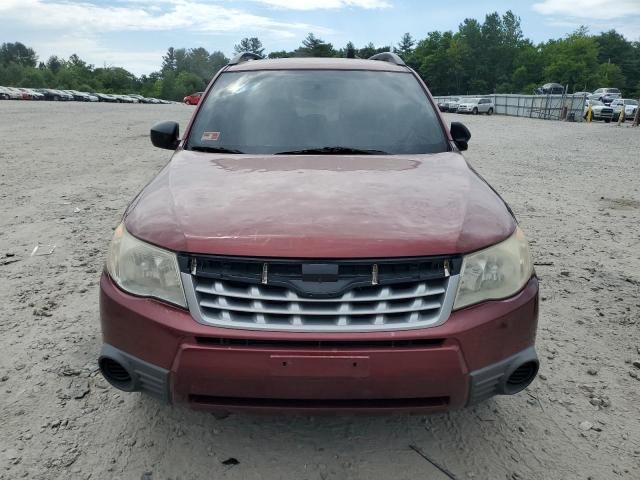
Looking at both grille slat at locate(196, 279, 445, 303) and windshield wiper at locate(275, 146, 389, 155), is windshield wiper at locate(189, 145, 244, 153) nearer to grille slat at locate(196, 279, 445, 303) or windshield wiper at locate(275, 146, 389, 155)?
windshield wiper at locate(275, 146, 389, 155)

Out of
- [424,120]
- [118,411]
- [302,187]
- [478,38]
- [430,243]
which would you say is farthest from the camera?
[478,38]

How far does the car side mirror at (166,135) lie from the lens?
12.0 feet

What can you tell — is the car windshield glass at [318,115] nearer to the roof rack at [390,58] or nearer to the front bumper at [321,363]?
the roof rack at [390,58]

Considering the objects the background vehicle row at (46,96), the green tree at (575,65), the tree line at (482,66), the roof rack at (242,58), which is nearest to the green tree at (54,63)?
the tree line at (482,66)

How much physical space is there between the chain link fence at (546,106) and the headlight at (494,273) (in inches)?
1493

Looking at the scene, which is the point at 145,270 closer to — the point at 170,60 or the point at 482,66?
the point at 482,66

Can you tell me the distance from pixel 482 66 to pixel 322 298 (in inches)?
4759

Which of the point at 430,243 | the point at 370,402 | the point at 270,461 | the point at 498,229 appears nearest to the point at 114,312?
the point at 270,461

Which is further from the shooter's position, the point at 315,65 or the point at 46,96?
the point at 46,96

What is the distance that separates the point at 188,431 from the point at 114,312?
72cm

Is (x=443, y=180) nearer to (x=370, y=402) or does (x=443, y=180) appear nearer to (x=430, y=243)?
(x=430, y=243)

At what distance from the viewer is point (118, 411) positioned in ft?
8.63

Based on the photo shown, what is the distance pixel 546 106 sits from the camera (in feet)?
125

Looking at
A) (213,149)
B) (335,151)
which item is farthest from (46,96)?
(335,151)
